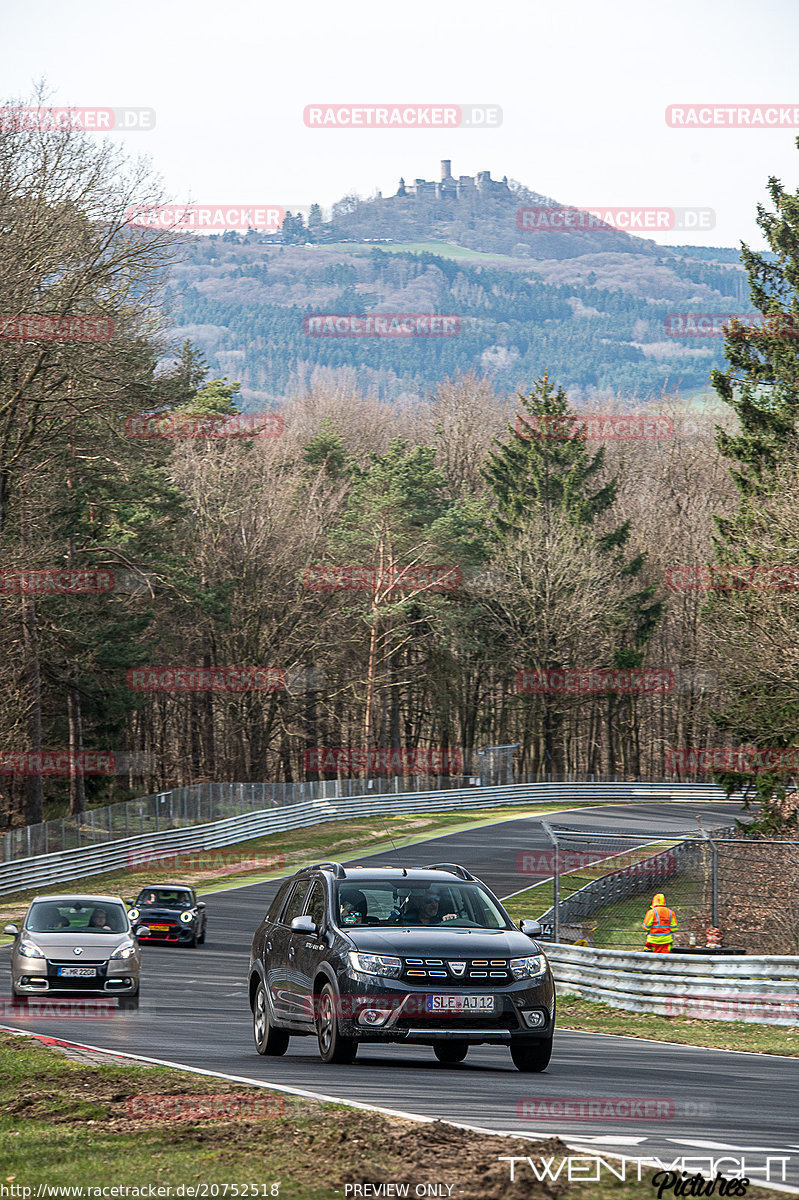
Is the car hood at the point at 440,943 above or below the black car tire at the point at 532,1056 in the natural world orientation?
above

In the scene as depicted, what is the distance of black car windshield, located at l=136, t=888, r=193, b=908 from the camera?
31406 mm

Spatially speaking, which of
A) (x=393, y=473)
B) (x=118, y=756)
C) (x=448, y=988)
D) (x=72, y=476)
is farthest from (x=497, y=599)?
(x=448, y=988)

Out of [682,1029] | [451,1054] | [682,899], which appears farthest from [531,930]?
[682,899]

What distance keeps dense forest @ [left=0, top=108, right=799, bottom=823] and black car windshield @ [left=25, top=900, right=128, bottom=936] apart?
694 inches

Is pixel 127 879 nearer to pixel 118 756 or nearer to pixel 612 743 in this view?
pixel 118 756

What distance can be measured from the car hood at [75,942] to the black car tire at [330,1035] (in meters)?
7.61

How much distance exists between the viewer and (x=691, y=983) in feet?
62.9

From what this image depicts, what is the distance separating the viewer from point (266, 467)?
71.0 m

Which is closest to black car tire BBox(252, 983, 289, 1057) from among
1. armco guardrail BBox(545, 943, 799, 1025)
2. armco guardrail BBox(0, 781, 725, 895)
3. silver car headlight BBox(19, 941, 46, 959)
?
silver car headlight BBox(19, 941, 46, 959)

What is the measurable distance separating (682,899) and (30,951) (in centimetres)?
2279

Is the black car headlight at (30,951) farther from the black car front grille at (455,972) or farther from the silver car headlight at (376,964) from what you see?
the black car front grille at (455,972)

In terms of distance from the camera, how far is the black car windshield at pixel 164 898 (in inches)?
1236

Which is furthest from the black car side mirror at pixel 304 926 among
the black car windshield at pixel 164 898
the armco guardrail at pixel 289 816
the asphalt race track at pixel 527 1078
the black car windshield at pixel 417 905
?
the armco guardrail at pixel 289 816

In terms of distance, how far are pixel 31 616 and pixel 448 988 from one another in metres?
36.0
